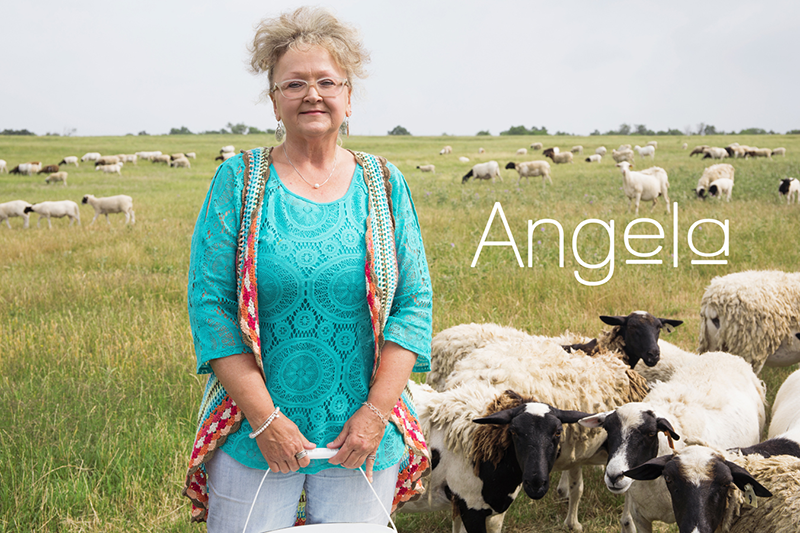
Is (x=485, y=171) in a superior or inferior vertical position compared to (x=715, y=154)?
inferior

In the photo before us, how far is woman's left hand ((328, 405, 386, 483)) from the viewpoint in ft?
6.41

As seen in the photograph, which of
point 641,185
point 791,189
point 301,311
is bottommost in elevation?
point 791,189

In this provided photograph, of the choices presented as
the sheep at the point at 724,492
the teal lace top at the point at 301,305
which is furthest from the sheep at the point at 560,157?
the teal lace top at the point at 301,305

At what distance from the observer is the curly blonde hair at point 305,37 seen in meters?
2.01

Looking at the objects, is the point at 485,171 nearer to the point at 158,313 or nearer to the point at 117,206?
the point at 117,206

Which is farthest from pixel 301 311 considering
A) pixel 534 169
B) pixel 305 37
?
pixel 534 169

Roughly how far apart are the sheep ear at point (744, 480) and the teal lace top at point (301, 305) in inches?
89.6

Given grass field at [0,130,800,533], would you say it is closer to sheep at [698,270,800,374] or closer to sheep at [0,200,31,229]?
sheep at [698,270,800,374]

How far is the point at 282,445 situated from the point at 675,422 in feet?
11.2

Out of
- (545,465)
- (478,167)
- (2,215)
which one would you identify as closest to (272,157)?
(545,465)

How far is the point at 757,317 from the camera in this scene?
6.39 meters

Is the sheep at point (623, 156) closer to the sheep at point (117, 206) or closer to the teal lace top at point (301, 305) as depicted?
Answer: the sheep at point (117, 206)

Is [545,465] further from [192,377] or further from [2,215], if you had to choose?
[2,215]

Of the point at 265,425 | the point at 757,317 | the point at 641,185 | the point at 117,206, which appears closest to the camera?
the point at 265,425
